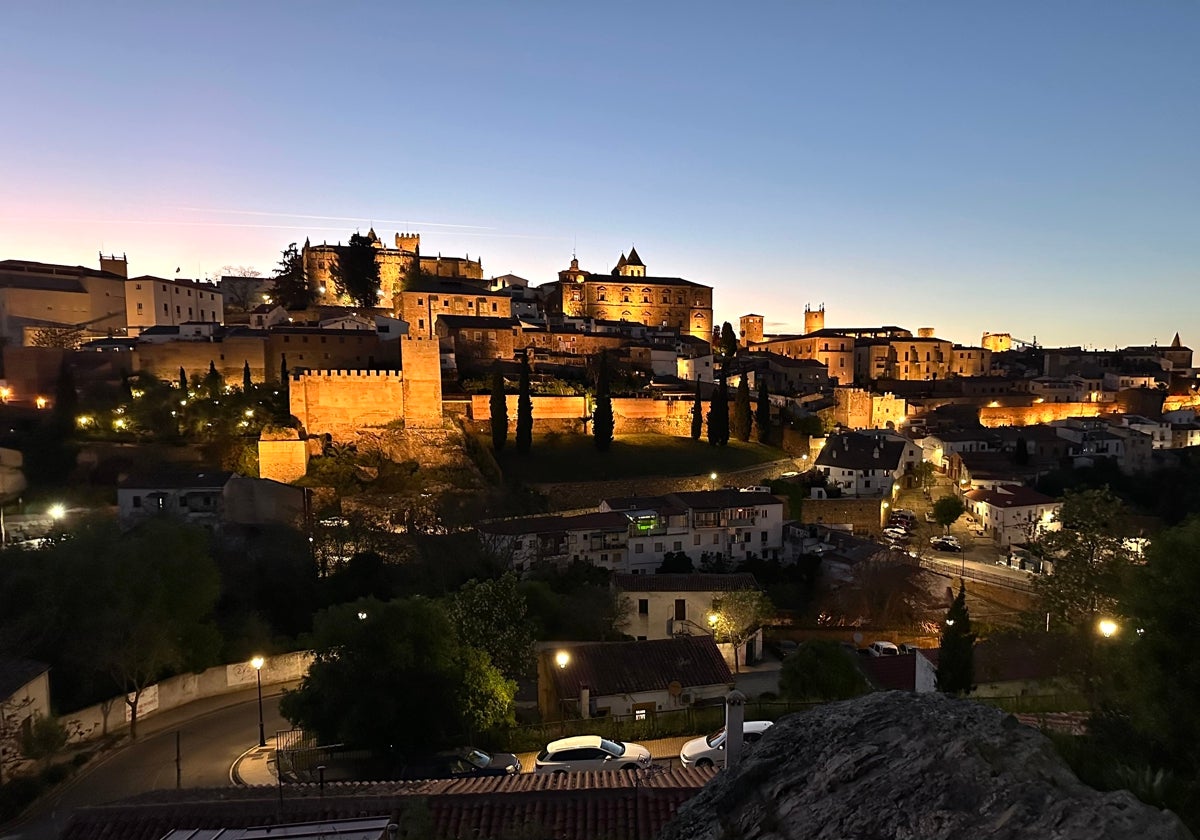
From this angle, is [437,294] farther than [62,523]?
Yes

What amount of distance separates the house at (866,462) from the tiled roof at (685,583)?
1770 centimetres

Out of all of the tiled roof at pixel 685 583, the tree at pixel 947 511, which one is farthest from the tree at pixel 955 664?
the tree at pixel 947 511

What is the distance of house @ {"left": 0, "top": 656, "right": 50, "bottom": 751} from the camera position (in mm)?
11422

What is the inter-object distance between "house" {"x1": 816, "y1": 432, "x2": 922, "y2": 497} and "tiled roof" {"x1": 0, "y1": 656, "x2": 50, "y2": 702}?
3350cm

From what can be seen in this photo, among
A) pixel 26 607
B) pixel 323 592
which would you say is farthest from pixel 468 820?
pixel 323 592

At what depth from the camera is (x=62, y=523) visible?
2178cm

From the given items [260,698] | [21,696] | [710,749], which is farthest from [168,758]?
[710,749]

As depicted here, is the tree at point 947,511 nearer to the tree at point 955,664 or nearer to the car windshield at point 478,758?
the tree at point 955,664

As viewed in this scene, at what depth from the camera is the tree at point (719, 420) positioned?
40406 millimetres

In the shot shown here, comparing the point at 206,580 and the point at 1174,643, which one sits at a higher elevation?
the point at 1174,643

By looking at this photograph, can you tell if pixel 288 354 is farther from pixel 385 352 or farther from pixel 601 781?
pixel 601 781

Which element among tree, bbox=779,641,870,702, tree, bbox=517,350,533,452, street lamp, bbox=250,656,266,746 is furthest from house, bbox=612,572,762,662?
tree, bbox=517,350,533,452

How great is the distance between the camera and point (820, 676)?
13.6m

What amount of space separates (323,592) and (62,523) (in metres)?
9.66
